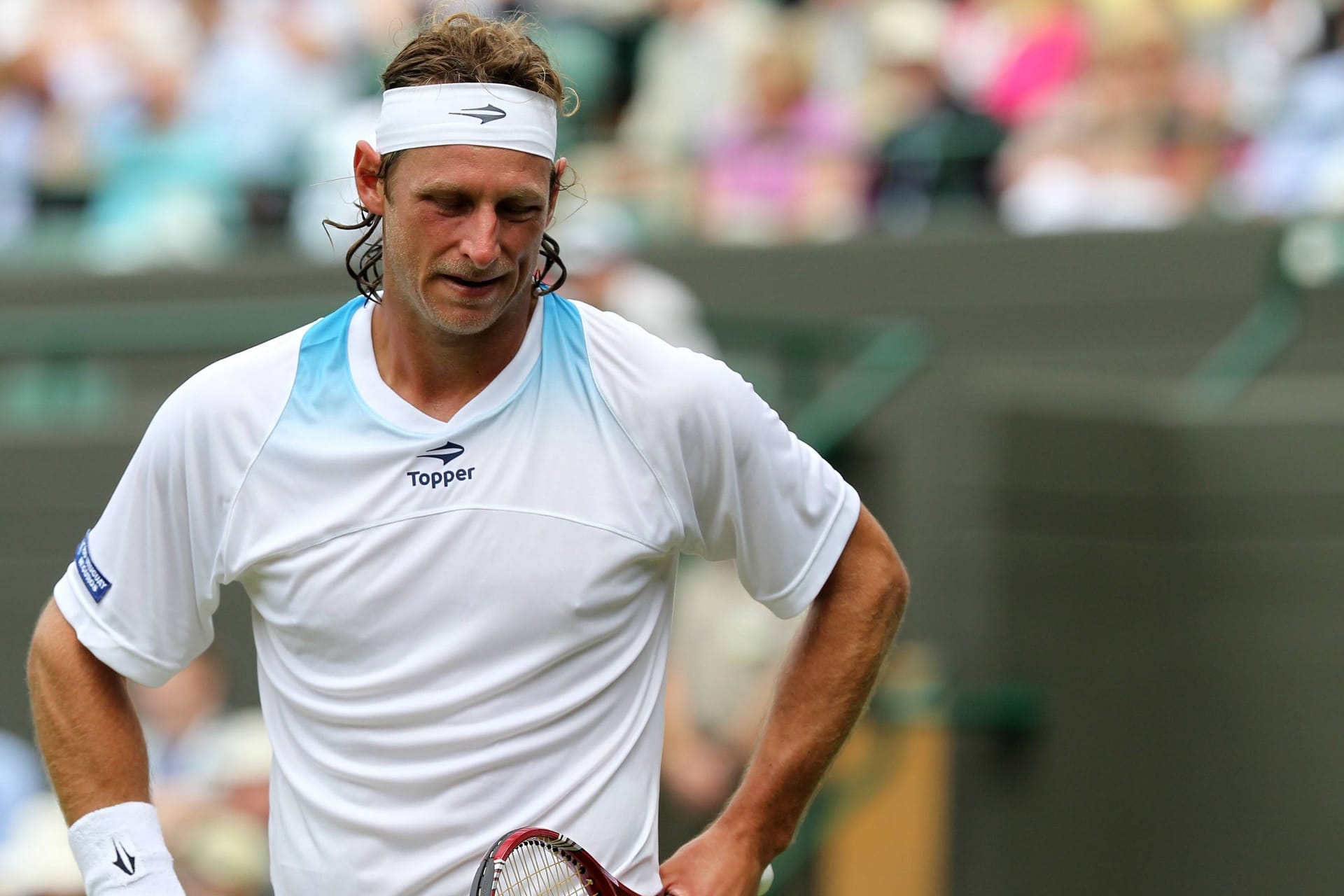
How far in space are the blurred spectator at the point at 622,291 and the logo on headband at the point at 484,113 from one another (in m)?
3.73

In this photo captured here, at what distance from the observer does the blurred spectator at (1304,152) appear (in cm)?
788

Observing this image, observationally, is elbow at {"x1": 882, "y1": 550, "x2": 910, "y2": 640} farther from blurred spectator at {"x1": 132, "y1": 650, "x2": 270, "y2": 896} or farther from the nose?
blurred spectator at {"x1": 132, "y1": 650, "x2": 270, "y2": 896}

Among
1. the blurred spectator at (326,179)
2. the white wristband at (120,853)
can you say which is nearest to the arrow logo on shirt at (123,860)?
the white wristband at (120,853)

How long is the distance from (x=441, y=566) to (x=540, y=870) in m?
0.46

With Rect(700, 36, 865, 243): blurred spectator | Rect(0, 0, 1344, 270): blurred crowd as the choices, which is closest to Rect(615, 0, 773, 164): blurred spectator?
Rect(0, 0, 1344, 270): blurred crowd

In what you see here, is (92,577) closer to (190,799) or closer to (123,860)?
(123,860)

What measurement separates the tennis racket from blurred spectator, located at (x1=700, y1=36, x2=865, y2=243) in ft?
19.2

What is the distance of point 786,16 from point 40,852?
5124 mm

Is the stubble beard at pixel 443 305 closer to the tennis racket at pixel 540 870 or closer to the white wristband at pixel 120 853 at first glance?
the tennis racket at pixel 540 870

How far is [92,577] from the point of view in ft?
10.9

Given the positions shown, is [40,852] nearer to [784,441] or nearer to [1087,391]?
[784,441]

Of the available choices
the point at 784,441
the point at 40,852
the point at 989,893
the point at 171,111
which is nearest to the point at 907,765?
the point at 989,893

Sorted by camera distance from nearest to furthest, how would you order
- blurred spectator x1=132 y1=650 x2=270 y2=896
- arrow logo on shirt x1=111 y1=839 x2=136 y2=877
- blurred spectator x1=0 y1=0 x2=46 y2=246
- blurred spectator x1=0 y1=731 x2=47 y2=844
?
arrow logo on shirt x1=111 y1=839 x2=136 y2=877
blurred spectator x1=132 y1=650 x2=270 y2=896
blurred spectator x1=0 y1=731 x2=47 y2=844
blurred spectator x1=0 y1=0 x2=46 y2=246

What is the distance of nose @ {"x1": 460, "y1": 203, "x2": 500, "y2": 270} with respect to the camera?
303 cm
